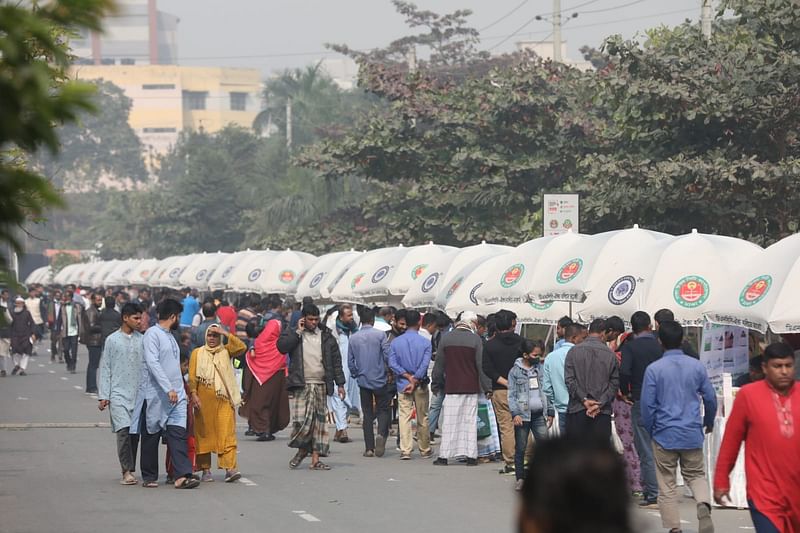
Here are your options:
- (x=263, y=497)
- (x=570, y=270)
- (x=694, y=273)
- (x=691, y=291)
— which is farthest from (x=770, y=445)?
(x=570, y=270)

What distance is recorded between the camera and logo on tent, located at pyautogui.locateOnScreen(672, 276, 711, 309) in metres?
15.2

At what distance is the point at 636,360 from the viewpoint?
12.0 meters

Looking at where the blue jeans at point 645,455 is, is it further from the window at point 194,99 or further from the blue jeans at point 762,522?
the window at point 194,99

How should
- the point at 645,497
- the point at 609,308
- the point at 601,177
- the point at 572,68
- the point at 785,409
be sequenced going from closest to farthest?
the point at 785,409 → the point at 645,497 → the point at 609,308 → the point at 601,177 → the point at 572,68

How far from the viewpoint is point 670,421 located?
10.4 m

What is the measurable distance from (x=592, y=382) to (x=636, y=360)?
451 millimetres

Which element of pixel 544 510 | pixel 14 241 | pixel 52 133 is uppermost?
pixel 52 133

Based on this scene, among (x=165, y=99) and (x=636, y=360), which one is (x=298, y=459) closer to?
(x=636, y=360)

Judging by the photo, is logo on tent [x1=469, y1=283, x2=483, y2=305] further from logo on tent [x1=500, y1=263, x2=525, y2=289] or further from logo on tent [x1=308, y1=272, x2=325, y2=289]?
logo on tent [x1=308, y1=272, x2=325, y2=289]

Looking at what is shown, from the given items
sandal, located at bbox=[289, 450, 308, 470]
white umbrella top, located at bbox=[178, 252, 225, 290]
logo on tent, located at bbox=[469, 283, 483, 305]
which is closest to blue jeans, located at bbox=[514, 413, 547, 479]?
sandal, located at bbox=[289, 450, 308, 470]

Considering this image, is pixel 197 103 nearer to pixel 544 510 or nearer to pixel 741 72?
pixel 741 72

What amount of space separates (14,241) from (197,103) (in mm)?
179876

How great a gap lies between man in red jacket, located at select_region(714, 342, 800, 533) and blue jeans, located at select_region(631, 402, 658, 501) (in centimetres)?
417

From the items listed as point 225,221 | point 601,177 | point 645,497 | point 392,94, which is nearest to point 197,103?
point 225,221
